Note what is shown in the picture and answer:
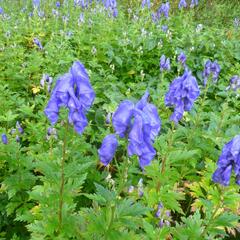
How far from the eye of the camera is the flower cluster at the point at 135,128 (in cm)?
193

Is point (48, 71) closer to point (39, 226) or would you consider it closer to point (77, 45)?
point (77, 45)

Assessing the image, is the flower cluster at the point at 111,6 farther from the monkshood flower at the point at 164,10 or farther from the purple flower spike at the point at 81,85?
the purple flower spike at the point at 81,85

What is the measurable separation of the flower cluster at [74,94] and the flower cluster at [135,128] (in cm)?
26

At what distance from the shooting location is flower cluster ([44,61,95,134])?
82.8 inches

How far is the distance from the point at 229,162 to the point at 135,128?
2.44 feet

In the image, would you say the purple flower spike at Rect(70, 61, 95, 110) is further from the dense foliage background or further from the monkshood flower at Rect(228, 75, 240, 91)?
the monkshood flower at Rect(228, 75, 240, 91)

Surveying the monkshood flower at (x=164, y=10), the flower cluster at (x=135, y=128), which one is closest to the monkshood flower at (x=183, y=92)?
the flower cluster at (x=135, y=128)

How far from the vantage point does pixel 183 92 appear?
294cm

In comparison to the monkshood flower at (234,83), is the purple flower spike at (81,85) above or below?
below

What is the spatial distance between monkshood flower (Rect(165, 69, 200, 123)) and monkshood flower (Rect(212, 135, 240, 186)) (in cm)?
74

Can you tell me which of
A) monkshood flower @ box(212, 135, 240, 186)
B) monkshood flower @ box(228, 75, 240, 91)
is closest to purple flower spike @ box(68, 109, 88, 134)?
monkshood flower @ box(212, 135, 240, 186)

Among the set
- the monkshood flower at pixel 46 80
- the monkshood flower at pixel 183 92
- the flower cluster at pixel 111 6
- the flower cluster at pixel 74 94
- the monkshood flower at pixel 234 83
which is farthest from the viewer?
the flower cluster at pixel 111 6

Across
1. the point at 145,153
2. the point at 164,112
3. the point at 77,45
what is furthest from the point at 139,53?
the point at 145,153

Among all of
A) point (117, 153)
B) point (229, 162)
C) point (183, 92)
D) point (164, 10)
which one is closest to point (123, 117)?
point (229, 162)
